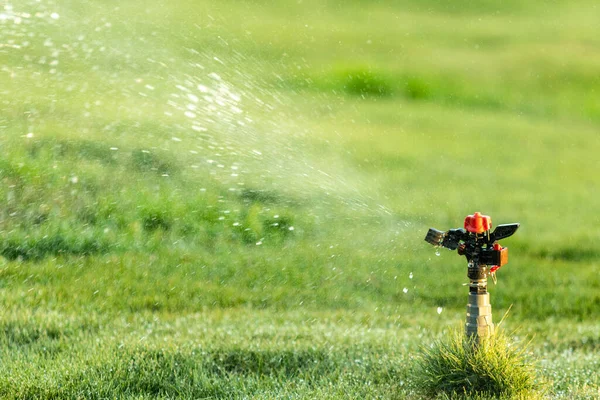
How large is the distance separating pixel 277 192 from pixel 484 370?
499cm

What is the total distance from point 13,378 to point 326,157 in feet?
21.6

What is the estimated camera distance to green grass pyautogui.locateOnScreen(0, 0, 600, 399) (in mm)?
5910

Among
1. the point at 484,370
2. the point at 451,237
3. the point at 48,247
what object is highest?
the point at 451,237

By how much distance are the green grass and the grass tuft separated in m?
0.20

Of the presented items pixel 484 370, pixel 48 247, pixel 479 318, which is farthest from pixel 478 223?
pixel 48 247

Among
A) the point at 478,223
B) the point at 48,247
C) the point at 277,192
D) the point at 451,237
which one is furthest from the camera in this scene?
the point at 277,192

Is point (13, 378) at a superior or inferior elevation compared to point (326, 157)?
inferior

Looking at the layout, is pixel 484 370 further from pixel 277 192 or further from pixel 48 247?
pixel 277 192

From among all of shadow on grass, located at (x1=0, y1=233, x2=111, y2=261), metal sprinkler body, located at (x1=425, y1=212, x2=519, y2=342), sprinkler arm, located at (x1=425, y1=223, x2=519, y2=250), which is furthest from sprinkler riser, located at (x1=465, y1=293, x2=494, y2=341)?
shadow on grass, located at (x1=0, y1=233, x2=111, y2=261)

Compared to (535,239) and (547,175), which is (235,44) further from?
(535,239)

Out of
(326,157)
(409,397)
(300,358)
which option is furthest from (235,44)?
(409,397)

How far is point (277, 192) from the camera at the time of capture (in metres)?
9.36

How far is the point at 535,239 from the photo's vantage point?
9.50 m

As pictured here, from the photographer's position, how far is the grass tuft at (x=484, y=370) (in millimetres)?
4613
